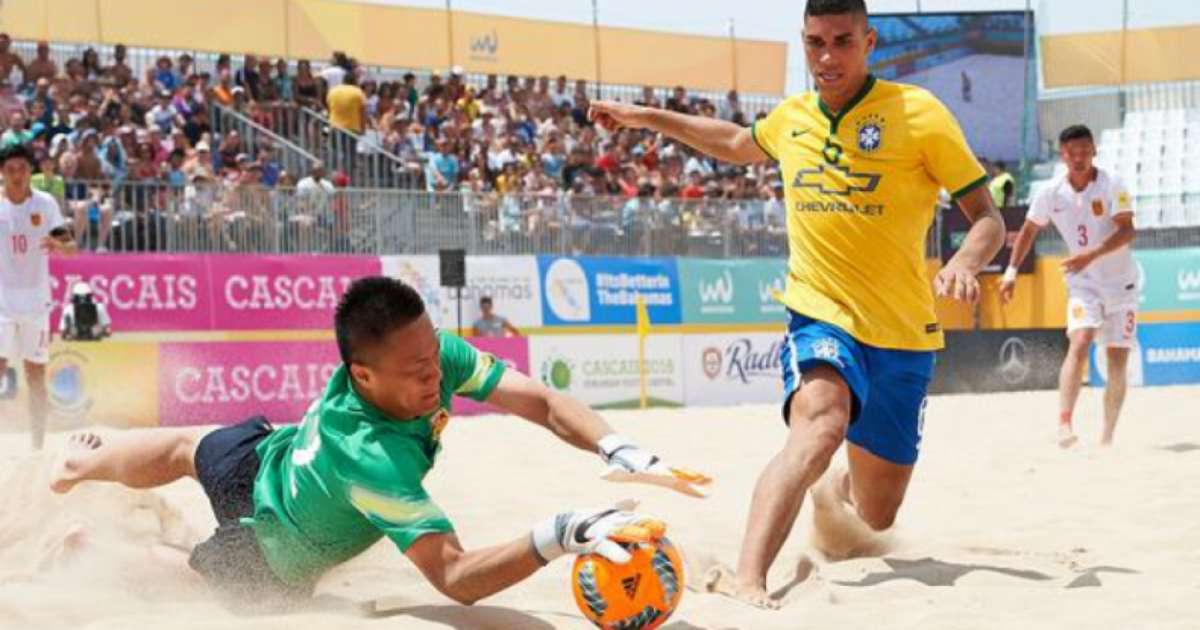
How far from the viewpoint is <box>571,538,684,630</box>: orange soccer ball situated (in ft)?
12.8

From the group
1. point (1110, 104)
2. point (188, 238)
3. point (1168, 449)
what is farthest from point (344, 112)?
point (1110, 104)

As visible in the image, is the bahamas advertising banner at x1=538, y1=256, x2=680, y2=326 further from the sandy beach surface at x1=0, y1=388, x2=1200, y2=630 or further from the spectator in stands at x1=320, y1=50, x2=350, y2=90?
the sandy beach surface at x1=0, y1=388, x2=1200, y2=630

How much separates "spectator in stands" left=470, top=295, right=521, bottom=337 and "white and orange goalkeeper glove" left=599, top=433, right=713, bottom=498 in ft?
43.7

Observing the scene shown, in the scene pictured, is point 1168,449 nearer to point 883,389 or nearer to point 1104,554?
point 1104,554

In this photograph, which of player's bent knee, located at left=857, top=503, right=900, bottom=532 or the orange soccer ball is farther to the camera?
player's bent knee, located at left=857, top=503, right=900, bottom=532

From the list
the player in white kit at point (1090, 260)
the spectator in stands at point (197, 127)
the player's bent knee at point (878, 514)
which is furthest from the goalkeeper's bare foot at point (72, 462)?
the spectator in stands at point (197, 127)

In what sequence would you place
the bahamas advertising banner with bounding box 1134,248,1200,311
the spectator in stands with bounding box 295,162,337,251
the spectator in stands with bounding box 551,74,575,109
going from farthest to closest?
the spectator in stands with bounding box 551,74,575,109, the bahamas advertising banner with bounding box 1134,248,1200,311, the spectator in stands with bounding box 295,162,337,251

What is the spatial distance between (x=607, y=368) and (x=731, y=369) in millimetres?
1892

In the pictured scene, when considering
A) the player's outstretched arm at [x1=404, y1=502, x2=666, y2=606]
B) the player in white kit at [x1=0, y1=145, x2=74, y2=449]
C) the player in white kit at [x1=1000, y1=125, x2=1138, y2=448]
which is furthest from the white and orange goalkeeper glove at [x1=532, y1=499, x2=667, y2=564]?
the player in white kit at [x1=0, y1=145, x2=74, y2=449]

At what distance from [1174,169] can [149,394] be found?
18771 mm

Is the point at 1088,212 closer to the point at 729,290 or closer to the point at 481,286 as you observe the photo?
the point at 481,286

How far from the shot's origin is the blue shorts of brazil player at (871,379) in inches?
205

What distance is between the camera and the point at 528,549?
4.03 metres

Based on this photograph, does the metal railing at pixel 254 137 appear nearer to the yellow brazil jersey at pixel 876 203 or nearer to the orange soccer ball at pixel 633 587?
the yellow brazil jersey at pixel 876 203
